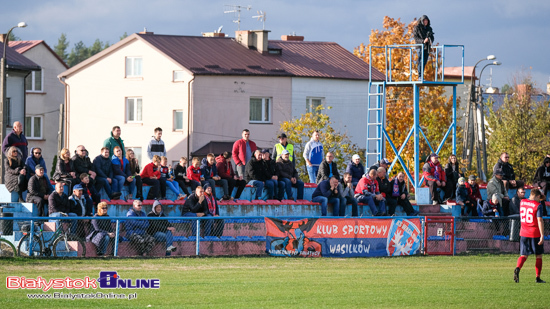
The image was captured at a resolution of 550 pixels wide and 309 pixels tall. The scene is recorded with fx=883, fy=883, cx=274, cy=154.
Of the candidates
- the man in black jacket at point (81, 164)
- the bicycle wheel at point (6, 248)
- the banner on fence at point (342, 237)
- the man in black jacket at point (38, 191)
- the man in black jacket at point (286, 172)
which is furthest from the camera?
the man in black jacket at point (286, 172)

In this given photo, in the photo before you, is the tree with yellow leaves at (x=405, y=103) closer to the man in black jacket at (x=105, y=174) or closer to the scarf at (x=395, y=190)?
the scarf at (x=395, y=190)

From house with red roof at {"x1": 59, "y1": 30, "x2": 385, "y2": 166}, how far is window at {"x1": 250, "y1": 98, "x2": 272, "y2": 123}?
59mm

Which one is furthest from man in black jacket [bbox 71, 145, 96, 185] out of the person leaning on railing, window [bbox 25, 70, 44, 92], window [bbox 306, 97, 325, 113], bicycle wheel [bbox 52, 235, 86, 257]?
window [bbox 25, 70, 44, 92]

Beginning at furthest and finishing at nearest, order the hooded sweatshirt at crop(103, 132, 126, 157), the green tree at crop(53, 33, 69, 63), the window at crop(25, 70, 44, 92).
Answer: the green tree at crop(53, 33, 69, 63) < the window at crop(25, 70, 44, 92) < the hooded sweatshirt at crop(103, 132, 126, 157)

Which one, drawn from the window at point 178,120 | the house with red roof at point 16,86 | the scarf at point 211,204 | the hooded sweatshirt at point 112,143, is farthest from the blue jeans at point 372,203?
the house with red roof at point 16,86

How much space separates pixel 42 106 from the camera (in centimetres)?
6350

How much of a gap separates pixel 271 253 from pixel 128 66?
32.8 m

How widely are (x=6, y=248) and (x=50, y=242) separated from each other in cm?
99

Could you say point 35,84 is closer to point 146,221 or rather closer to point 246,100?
point 246,100

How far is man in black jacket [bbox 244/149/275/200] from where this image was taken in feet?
82.2

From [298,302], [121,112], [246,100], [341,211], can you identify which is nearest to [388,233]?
[341,211]

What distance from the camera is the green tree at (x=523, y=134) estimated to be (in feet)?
175

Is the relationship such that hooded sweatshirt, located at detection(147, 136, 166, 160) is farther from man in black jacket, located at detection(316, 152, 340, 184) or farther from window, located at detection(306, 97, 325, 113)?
window, located at detection(306, 97, 325, 113)

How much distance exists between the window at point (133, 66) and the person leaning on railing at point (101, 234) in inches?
1274
